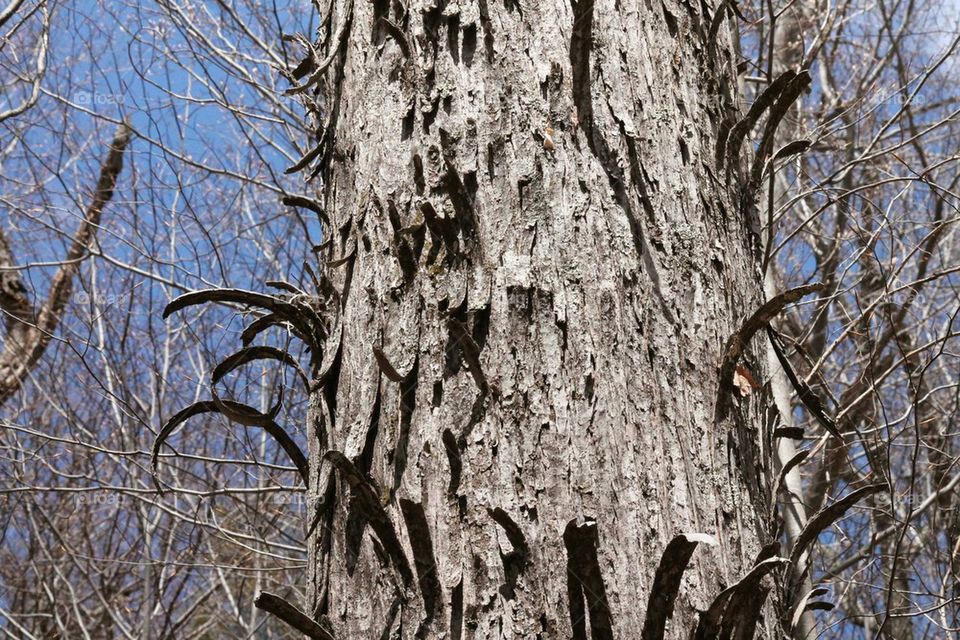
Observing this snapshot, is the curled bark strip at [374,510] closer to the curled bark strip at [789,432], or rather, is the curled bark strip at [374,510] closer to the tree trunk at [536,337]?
the tree trunk at [536,337]

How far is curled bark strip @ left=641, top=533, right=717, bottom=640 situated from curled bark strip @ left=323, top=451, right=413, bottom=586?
29 centimetres

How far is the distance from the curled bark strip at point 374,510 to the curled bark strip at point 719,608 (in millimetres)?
339

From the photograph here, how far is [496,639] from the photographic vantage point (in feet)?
3.21

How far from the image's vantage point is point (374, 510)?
42.8 inches

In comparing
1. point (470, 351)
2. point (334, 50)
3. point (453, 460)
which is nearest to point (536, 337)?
point (470, 351)

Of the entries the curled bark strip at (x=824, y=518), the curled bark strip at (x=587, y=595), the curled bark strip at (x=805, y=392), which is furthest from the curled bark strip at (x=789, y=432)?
the curled bark strip at (x=587, y=595)

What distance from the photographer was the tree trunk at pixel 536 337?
1.02 m

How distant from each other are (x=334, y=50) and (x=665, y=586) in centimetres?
104

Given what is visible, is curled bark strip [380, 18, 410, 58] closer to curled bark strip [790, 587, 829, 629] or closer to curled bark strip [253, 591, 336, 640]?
curled bark strip [253, 591, 336, 640]

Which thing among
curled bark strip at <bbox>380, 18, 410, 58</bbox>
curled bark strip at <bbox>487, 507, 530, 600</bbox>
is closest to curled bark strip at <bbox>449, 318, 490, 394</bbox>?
curled bark strip at <bbox>487, 507, 530, 600</bbox>

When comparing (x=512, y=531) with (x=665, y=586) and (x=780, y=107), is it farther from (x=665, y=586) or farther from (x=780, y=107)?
(x=780, y=107)

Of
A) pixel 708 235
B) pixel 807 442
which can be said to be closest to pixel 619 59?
pixel 708 235

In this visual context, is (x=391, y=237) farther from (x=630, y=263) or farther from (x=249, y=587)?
(x=249, y=587)

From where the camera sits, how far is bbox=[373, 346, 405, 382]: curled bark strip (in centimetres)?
113
